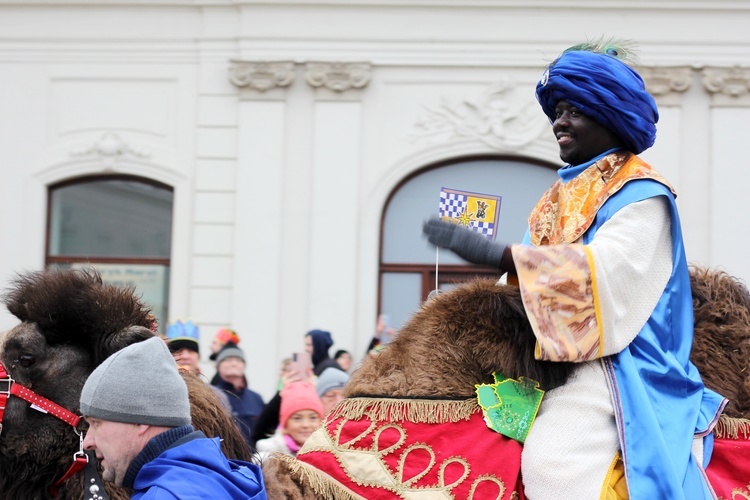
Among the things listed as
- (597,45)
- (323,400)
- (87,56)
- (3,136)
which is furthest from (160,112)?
(597,45)

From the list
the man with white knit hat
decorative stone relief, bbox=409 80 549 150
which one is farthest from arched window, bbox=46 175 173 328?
the man with white knit hat

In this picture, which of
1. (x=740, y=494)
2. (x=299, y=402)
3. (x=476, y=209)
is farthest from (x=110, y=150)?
(x=740, y=494)

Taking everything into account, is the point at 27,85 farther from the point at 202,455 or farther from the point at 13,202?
the point at 202,455

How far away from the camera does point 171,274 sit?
39.1ft

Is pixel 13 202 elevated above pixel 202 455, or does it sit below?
above

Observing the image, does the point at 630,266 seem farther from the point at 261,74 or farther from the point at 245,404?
the point at 261,74

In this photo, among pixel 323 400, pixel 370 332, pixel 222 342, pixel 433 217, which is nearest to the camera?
pixel 433 217

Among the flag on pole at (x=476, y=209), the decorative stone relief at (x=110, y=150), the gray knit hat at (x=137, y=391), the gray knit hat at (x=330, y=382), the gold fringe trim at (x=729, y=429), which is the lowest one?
the gray knit hat at (x=330, y=382)

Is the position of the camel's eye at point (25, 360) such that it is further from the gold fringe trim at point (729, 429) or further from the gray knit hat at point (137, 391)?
the gold fringe trim at point (729, 429)

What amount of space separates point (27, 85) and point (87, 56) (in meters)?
0.73

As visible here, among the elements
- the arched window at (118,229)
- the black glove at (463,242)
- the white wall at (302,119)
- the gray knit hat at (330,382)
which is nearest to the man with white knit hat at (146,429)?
the black glove at (463,242)

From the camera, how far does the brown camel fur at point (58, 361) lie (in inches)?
112

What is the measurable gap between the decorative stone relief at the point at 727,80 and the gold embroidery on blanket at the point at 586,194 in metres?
8.75

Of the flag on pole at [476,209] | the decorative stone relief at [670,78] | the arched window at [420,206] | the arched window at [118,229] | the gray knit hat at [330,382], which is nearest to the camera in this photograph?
the flag on pole at [476,209]
